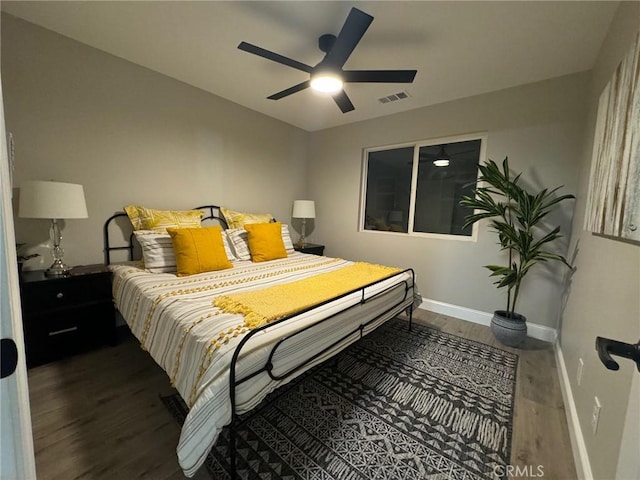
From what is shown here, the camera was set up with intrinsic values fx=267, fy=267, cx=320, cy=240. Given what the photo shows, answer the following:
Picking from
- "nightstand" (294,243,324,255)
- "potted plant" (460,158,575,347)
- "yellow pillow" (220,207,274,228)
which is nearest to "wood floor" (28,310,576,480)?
"potted plant" (460,158,575,347)

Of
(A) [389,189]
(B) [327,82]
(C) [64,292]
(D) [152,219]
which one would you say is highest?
(B) [327,82]

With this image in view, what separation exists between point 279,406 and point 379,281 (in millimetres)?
1134

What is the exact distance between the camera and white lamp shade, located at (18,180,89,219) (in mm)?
1967

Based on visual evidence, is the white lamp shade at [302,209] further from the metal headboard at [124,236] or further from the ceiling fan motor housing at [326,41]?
the ceiling fan motor housing at [326,41]

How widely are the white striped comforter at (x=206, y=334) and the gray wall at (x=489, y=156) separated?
4.09 feet

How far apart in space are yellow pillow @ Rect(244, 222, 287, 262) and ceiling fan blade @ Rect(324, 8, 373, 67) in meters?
1.86

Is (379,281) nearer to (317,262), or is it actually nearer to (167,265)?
(317,262)

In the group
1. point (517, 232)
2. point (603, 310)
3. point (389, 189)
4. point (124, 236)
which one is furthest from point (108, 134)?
point (517, 232)

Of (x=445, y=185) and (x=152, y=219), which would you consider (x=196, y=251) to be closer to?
(x=152, y=219)

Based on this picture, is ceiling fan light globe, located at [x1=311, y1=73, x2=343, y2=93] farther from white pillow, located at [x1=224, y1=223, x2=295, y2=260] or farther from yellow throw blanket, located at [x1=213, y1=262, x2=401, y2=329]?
white pillow, located at [x1=224, y1=223, x2=295, y2=260]

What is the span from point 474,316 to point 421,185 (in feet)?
5.75

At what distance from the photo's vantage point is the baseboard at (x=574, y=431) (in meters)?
1.30

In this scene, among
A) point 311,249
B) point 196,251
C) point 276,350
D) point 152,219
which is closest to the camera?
point 276,350

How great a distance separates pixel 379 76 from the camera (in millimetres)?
2082
